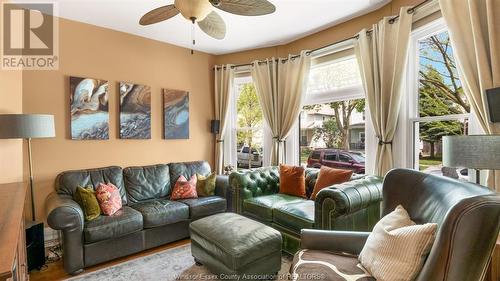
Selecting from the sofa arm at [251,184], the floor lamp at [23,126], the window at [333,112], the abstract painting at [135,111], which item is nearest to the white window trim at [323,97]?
the window at [333,112]

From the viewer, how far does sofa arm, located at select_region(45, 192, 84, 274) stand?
7.73 feet

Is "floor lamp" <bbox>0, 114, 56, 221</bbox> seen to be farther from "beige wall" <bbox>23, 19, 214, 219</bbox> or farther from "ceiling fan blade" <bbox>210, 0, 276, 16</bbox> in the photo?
"ceiling fan blade" <bbox>210, 0, 276, 16</bbox>

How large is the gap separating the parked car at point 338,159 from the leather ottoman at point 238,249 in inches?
65.5

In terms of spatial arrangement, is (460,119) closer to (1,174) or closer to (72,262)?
(72,262)

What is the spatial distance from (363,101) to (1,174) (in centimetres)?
380

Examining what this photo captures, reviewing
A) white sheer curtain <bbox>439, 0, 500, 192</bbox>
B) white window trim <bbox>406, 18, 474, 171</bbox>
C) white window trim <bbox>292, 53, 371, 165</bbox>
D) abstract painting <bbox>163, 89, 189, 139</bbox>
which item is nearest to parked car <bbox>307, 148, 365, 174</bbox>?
white window trim <bbox>292, 53, 371, 165</bbox>

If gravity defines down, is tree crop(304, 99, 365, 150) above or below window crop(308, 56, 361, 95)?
below

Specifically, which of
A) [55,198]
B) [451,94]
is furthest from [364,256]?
[55,198]

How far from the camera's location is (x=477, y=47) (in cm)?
185

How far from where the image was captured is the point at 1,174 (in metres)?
2.35

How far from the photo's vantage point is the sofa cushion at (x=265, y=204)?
2.91 m

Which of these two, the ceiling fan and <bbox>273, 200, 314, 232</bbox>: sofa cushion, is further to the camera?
<bbox>273, 200, 314, 232</bbox>: sofa cushion

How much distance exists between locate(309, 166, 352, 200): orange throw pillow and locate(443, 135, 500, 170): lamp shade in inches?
51.5

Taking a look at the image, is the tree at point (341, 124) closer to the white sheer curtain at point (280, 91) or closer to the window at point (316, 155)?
the window at point (316, 155)
